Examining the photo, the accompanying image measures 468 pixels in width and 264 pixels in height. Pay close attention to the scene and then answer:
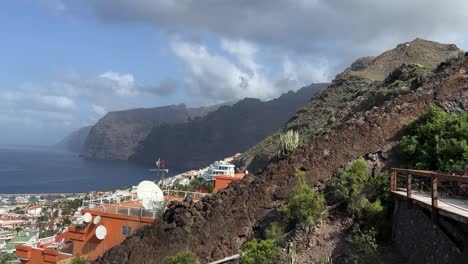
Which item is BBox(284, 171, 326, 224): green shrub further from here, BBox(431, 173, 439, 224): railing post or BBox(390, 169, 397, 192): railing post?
BBox(431, 173, 439, 224): railing post

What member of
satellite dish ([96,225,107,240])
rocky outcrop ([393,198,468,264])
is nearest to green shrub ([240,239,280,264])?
rocky outcrop ([393,198,468,264])

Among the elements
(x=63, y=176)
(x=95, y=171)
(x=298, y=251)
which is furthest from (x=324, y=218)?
(x=95, y=171)

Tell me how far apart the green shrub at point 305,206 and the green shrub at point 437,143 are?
9.05ft

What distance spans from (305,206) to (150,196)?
10.0 m

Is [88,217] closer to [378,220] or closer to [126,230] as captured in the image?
[126,230]

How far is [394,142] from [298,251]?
4.61 meters

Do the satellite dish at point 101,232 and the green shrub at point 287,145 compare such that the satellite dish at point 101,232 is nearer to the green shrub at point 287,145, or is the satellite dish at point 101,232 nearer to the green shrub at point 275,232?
the green shrub at point 287,145

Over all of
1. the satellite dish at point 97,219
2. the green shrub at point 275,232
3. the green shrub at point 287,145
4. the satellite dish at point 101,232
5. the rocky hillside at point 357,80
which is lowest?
the satellite dish at point 101,232

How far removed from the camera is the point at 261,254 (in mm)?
11047

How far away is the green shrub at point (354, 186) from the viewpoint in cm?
1133

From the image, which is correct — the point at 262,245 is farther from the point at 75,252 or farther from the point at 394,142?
the point at 75,252

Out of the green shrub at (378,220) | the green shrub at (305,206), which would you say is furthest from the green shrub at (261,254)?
the green shrub at (378,220)

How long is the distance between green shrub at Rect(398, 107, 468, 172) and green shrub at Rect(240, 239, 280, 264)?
434 centimetres

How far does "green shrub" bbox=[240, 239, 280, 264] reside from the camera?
1102 centimetres
